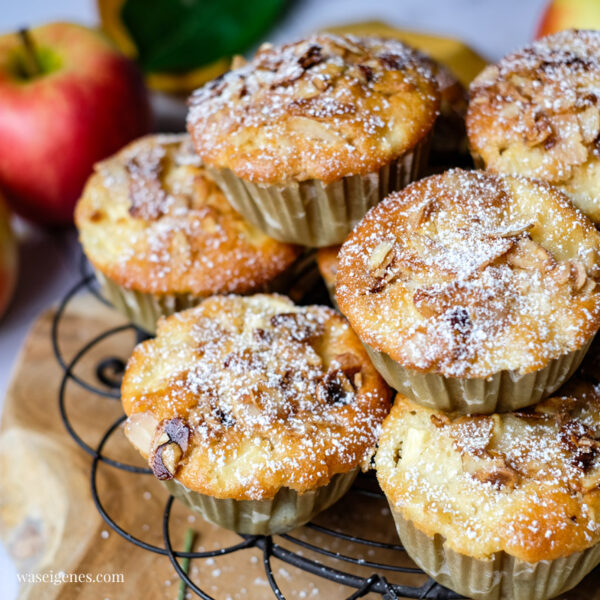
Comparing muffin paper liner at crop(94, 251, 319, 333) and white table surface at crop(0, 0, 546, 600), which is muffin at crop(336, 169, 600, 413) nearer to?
muffin paper liner at crop(94, 251, 319, 333)

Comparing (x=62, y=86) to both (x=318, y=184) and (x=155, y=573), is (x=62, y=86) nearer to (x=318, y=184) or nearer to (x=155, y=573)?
(x=318, y=184)

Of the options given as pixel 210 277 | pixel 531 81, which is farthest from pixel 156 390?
pixel 531 81

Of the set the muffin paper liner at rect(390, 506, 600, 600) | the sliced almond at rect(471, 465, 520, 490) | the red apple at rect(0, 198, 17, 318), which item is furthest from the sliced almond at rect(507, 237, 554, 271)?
the red apple at rect(0, 198, 17, 318)

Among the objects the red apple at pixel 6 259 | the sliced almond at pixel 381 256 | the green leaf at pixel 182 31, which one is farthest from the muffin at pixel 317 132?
the green leaf at pixel 182 31

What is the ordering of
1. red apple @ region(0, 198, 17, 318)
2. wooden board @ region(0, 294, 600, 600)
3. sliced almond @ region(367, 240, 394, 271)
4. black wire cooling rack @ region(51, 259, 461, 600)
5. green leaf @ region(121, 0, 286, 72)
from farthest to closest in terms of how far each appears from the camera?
green leaf @ region(121, 0, 286, 72), red apple @ region(0, 198, 17, 318), wooden board @ region(0, 294, 600, 600), black wire cooling rack @ region(51, 259, 461, 600), sliced almond @ region(367, 240, 394, 271)

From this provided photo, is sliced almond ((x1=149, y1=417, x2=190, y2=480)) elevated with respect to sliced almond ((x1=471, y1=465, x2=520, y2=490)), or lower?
lower

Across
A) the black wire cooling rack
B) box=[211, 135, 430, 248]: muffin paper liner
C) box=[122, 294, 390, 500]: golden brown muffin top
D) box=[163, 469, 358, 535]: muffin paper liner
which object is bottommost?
the black wire cooling rack
